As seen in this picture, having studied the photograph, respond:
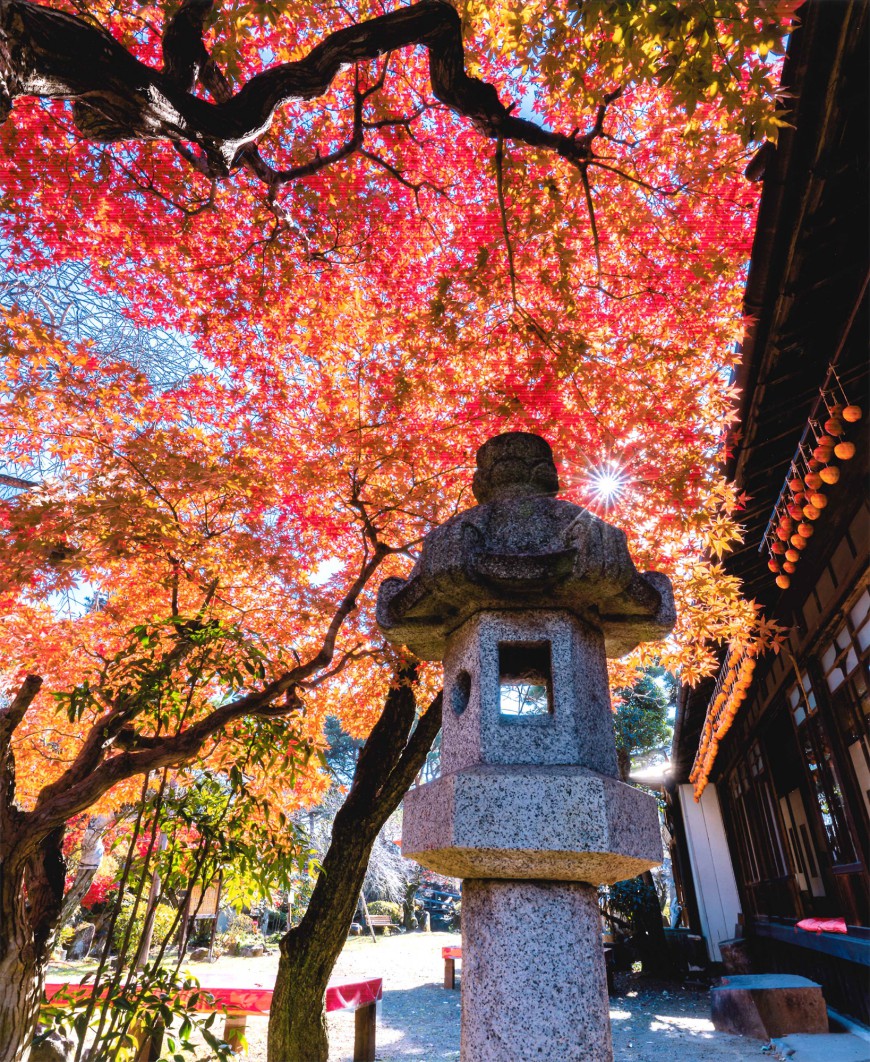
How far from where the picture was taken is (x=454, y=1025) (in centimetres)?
971

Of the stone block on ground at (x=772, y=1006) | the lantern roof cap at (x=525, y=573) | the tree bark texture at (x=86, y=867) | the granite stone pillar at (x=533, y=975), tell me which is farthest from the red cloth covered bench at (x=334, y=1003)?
the lantern roof cap at (x=525, y=573)

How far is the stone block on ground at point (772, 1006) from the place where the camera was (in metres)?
6.39

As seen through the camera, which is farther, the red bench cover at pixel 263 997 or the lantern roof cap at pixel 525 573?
the red bench cover at pixel 263 997

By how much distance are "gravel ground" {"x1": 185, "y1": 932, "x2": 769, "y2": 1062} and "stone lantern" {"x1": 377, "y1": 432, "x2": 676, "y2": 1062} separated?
6639 mm

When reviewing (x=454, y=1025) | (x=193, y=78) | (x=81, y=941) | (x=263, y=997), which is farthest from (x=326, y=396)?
(x=81, y=941)

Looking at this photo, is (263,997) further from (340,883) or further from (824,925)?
(824,925)

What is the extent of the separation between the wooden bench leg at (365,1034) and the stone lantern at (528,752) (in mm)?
6711

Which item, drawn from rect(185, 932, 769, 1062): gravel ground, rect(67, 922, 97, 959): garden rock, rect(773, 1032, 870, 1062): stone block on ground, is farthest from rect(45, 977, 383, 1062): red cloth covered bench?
rect(67, 922, 97, 959): garden rock

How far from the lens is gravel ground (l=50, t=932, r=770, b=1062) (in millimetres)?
7668

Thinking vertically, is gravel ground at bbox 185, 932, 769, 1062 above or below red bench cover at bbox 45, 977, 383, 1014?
below

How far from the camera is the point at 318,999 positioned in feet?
19.8

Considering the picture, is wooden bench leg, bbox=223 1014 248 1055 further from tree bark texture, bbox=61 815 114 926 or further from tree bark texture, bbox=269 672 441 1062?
tree bark texture, bbox=61 815 114 926

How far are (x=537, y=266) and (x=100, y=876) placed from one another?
19.3m

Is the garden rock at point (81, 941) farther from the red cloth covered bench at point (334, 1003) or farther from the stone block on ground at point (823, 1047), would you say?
the stone block on ground at point (823, 1047)
